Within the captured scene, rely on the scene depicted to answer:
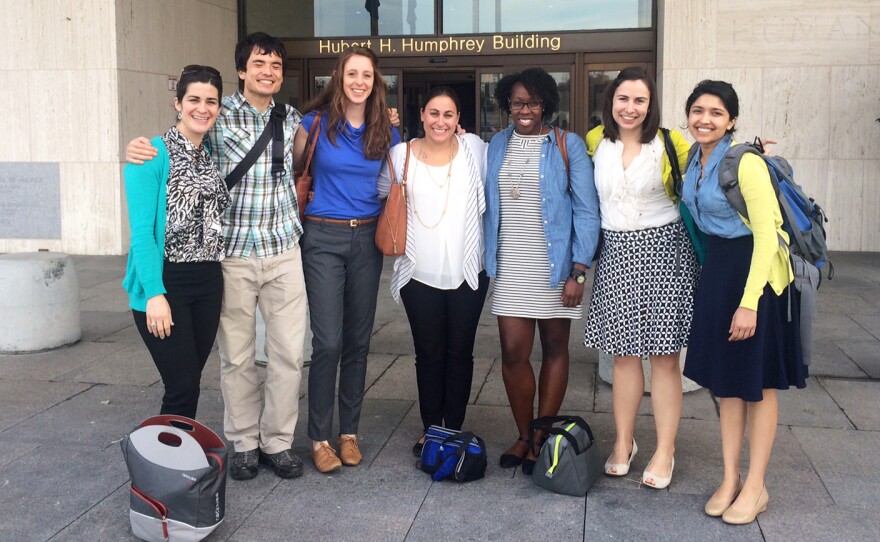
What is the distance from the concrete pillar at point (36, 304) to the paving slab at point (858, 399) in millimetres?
5547

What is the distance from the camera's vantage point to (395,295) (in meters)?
4.49

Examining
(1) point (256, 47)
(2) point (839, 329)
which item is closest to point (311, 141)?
(1) point (256, 47)

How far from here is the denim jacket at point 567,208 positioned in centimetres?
421

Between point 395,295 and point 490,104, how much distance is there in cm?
906

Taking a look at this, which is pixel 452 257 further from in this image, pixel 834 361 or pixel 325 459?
pixel 834 361

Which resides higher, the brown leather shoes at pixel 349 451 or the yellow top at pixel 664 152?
the yellow top at pixel 664 152

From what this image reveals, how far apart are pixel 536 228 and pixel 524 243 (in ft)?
0.31

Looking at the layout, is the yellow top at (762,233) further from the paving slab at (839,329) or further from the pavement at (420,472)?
the paving slab at (839,329)

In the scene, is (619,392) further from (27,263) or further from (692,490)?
(27,263)

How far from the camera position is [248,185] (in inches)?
163

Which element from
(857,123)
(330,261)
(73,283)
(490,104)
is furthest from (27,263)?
(857,123)

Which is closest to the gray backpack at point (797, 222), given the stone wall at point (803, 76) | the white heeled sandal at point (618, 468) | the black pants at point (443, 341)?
the white heeled sandal at point (618, 468)

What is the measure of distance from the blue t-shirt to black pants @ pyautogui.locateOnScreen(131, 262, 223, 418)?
0.60 m

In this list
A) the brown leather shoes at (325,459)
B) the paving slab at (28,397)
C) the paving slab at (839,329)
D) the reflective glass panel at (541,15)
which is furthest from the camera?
the reflective glass panel at (541,15)
